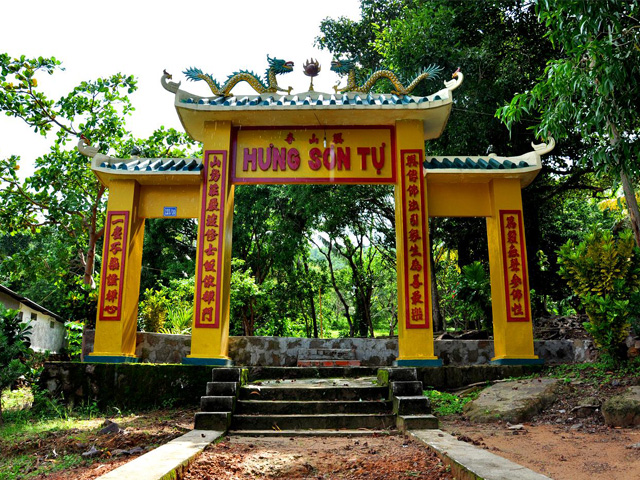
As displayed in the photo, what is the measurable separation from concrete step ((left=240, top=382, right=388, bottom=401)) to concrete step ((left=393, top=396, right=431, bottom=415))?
0.60 metres

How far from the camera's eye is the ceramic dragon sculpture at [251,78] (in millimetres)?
8594

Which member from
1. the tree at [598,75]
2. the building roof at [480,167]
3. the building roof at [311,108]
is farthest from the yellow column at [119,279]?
the tree at [598,75]

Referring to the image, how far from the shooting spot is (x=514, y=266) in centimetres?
819

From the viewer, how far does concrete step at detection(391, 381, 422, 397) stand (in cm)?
630

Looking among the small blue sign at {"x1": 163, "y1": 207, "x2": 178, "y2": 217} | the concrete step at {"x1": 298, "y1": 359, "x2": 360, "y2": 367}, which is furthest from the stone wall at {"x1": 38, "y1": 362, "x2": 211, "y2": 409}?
the small blue sign at {"x1": 163, "y1": 207, "x2": 178, "y2": 217}

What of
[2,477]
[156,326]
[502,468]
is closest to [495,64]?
[156,326]

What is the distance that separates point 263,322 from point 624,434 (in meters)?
14.0

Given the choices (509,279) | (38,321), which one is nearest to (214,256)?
(509,279)

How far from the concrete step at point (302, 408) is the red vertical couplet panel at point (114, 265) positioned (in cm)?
302

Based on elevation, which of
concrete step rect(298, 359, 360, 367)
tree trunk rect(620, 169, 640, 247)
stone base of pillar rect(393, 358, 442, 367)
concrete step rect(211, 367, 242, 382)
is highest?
tree trunk rect(620, 169, 640, 247)

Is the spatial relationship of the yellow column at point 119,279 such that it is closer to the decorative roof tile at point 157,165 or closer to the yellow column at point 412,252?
the decorative roof tile at point 157,165

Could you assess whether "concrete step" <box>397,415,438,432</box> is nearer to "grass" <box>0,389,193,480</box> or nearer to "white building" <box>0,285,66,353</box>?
"grass" <box>0,389,193,480</box>

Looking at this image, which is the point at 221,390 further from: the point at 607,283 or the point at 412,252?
the point at 607,283

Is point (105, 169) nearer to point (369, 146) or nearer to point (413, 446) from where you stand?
point (369, 146)
